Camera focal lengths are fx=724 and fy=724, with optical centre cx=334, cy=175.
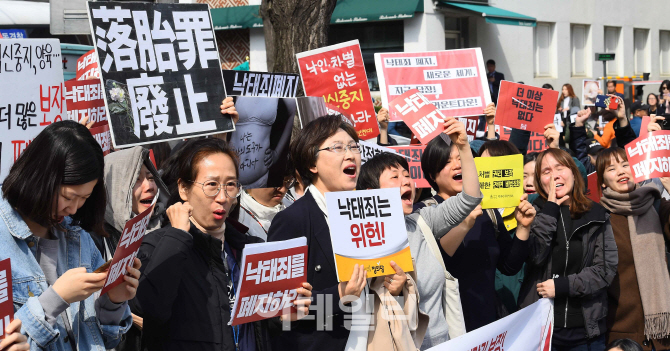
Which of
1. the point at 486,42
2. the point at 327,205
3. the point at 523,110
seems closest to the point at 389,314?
the point at 327,205

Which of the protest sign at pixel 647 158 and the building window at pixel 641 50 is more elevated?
the building window at pixel 641 50

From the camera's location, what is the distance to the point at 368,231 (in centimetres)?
322

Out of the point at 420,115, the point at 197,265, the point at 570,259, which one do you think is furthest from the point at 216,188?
the point at 570,259

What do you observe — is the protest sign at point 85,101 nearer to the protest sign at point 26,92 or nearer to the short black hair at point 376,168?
the protest sign at point 26,92

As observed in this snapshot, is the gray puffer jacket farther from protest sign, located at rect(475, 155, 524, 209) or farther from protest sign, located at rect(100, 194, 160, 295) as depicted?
protest sign, located at rect(100, 194, 160, 295)

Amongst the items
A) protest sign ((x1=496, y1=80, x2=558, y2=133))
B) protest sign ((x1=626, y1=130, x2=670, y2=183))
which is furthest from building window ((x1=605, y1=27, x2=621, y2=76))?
protest sign ((x1=626, y1=130, x2=670, y2=183))

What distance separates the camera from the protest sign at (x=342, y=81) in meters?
5.76

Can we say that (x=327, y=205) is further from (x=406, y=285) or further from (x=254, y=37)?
(x=254, y=37)

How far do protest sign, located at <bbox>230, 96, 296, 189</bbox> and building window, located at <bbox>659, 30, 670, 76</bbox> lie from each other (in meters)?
28.2

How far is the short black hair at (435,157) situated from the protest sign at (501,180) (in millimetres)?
244

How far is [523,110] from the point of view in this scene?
6.28 m

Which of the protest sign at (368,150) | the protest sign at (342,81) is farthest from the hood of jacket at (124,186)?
the protest sign at (342,81)

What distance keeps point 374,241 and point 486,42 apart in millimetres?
18862

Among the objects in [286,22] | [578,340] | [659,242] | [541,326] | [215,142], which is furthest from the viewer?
[286,22]
